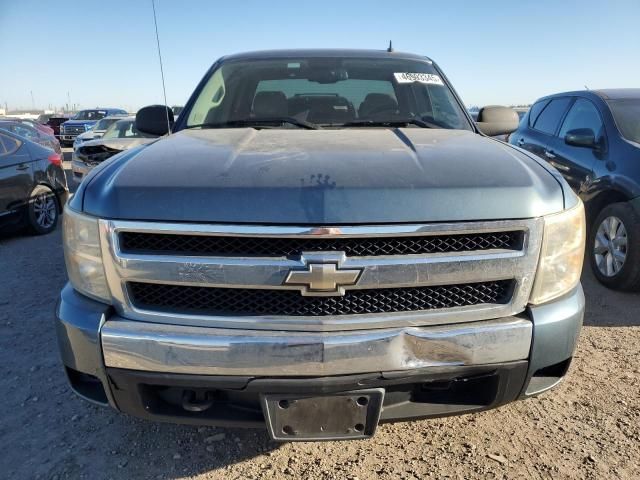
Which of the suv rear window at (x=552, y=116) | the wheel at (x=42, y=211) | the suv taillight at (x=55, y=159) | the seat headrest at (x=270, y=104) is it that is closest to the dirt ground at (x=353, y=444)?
the seat headrest at (x=270, y=104)

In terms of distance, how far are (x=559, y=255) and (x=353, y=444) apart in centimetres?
134

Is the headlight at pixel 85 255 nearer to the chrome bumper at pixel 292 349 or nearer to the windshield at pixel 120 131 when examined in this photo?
the chrome bumper at pixel 292 349

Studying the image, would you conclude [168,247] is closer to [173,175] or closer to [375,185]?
[173,175]

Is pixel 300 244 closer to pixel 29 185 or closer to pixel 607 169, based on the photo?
pixel 607 169

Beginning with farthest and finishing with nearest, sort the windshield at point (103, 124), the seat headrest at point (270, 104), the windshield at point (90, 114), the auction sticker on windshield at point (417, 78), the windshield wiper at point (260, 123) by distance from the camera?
1. the windshield at point (90, 114)
2. the windshield at point (103, 124)
3. the auction sticker on windshield at point (417, 78)
4. the seat headrest at point (270, 104)
5. the windshield wiper at point (260, 123)

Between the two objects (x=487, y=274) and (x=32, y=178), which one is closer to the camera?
(x=487, y=274)

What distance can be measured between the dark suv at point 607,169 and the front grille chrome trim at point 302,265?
3.10 metres

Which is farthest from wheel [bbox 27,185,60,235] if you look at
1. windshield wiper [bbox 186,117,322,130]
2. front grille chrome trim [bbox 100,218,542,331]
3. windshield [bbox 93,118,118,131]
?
windshield [bbox 93,118,118,131]

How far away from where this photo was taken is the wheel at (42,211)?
7.04 meters

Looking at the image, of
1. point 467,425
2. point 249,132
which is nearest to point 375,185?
point 249,132

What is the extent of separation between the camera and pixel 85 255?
1824mm

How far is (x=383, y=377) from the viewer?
173 cm

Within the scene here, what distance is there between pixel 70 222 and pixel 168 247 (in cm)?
43

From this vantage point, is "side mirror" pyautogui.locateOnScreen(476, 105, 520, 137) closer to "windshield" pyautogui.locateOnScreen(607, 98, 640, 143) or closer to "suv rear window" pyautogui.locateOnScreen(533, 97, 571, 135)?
"windshield" pyautogui.locateOnScreen(607, 98, 640, 143)
